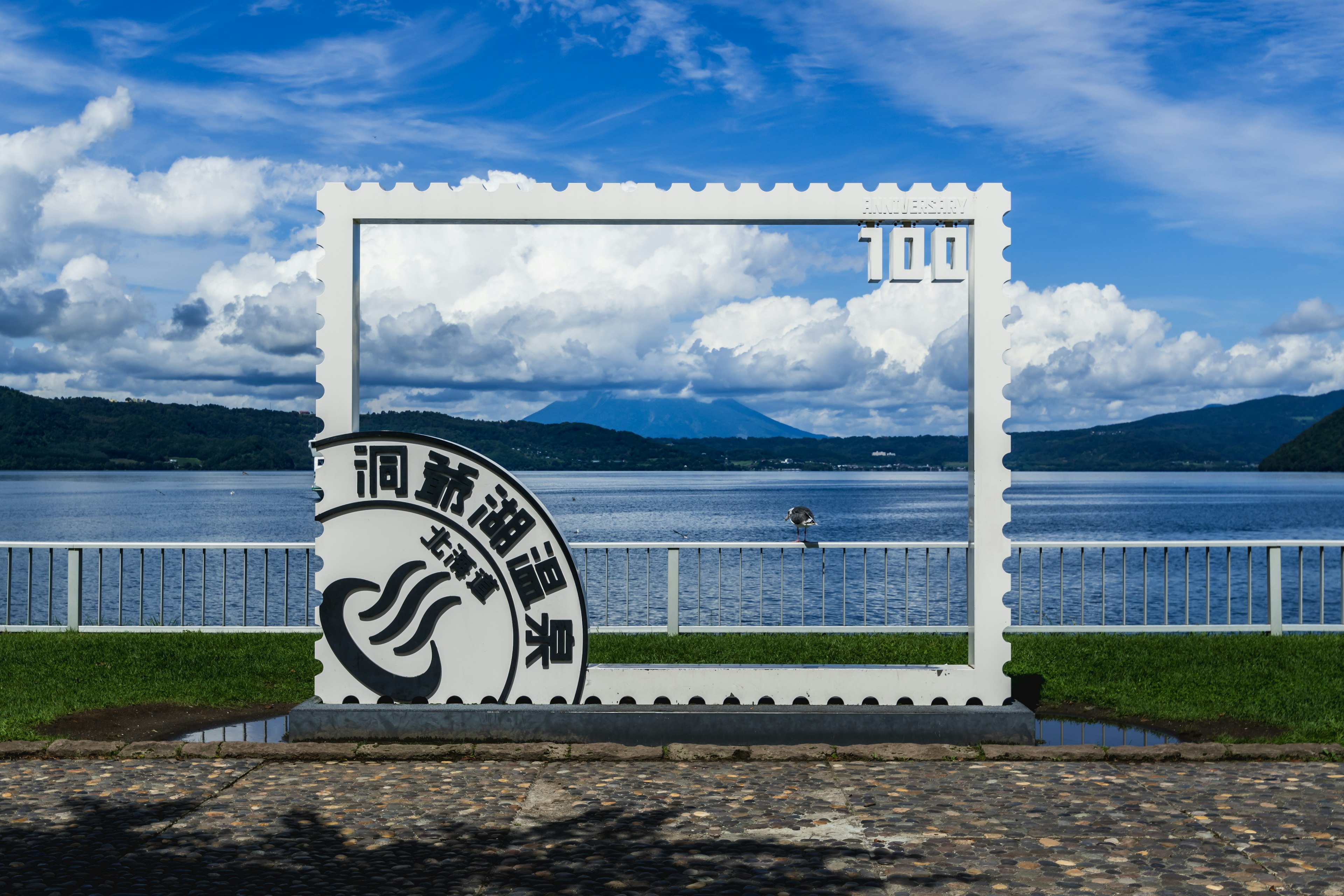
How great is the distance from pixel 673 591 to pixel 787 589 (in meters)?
32.6

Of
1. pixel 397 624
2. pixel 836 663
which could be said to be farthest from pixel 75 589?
pixel 836 663

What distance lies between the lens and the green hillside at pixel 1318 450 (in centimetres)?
15612

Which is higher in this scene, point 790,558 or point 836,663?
point 836,663

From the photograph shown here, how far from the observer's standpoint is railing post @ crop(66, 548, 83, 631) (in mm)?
12523

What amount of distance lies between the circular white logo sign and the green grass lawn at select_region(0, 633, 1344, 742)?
2112 mm

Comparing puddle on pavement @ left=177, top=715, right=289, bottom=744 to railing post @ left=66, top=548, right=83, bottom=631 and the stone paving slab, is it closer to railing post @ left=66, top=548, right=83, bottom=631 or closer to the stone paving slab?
the stone paving slab

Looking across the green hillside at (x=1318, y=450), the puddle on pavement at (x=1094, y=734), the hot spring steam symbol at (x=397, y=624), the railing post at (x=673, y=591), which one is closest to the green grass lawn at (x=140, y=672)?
the hot spring steam symbol at (x=397, y=624)

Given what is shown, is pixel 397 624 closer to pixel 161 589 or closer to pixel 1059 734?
pixel 1059 734

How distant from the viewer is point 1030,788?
19.3 feet

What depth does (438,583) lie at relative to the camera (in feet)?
23.5

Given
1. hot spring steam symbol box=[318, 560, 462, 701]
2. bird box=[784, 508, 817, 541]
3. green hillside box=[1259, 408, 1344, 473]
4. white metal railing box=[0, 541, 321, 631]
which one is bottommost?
white metal railing box=[0, 541, 321, 631]

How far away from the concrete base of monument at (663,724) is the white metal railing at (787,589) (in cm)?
143

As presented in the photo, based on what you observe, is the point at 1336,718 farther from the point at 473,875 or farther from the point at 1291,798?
the point at 473,875

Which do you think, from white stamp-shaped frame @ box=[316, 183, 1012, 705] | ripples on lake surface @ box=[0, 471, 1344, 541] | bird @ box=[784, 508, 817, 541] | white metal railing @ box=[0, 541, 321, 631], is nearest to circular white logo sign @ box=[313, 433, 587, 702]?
white stamp-shaped frame @ box=[316, 183, 1012, 705]
